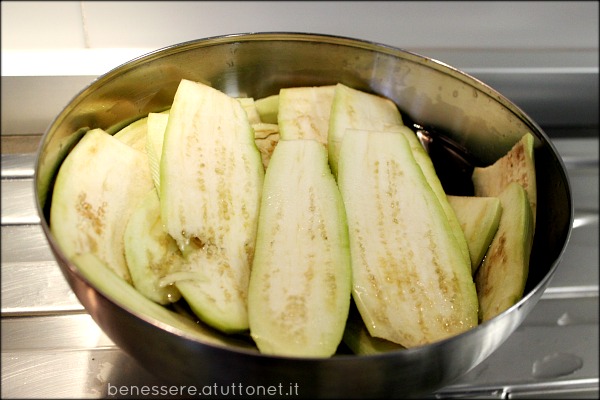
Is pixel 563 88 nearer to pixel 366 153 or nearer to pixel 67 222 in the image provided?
pixel 366 153

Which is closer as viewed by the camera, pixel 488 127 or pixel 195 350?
pixel 195 350

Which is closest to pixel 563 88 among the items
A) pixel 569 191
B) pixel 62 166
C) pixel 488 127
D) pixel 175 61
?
pixel 488 127

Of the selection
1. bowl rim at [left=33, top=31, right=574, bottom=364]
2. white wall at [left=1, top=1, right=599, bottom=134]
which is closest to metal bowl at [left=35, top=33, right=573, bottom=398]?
bowl rim at [left=33, top=31, right=574, bottom=364]

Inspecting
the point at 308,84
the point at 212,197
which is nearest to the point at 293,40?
the point at 308,84

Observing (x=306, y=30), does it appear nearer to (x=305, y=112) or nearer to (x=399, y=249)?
(x=305, y=112)

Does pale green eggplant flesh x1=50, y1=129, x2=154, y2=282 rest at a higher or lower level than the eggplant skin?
higher

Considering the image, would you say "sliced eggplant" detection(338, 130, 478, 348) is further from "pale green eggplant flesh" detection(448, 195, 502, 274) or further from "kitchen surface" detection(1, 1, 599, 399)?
"kitchen surface" detection(1, 1, 599, 399)

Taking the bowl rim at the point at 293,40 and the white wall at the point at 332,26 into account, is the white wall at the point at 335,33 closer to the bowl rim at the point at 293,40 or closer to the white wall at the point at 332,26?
the white wall at the point at 332,26
